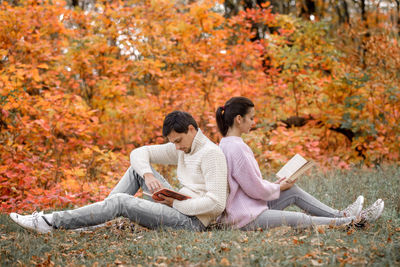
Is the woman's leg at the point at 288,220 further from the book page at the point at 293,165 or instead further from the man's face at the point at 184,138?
the man's face at the point at 184,138

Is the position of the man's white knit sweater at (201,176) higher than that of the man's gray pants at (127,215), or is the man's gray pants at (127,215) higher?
the man's white knit sweater at (201,176)

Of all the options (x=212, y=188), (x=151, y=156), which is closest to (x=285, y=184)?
(x=212, y=188)

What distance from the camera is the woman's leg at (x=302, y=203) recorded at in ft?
11.3

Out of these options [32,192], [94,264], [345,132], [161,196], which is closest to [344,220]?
[161,196]

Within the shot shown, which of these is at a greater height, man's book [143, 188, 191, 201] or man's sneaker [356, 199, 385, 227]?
man's book [143, 188, 191, 201]

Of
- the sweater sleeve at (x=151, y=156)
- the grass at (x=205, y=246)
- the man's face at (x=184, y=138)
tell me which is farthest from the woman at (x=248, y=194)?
the sweater sleeve at (x=151, y=156)

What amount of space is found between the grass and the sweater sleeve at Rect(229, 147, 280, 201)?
0.99 ft

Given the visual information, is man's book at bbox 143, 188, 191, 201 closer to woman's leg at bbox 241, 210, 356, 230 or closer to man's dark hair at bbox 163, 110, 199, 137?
man's dark hair at bbox 163, 110, 199, 137

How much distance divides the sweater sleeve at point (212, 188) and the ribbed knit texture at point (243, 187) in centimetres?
10

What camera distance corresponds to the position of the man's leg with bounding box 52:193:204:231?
3.11 meters

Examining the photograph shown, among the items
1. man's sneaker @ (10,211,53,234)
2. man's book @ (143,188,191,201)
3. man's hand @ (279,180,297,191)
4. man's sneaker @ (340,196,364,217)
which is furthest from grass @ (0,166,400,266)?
man's hand @ (279,180,297,191)

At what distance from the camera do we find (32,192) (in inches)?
221

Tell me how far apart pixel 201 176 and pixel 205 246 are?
0.63 metres

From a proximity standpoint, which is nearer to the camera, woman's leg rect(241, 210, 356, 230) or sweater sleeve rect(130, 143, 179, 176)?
woman's leg rect(241, 210, 356, 230)
